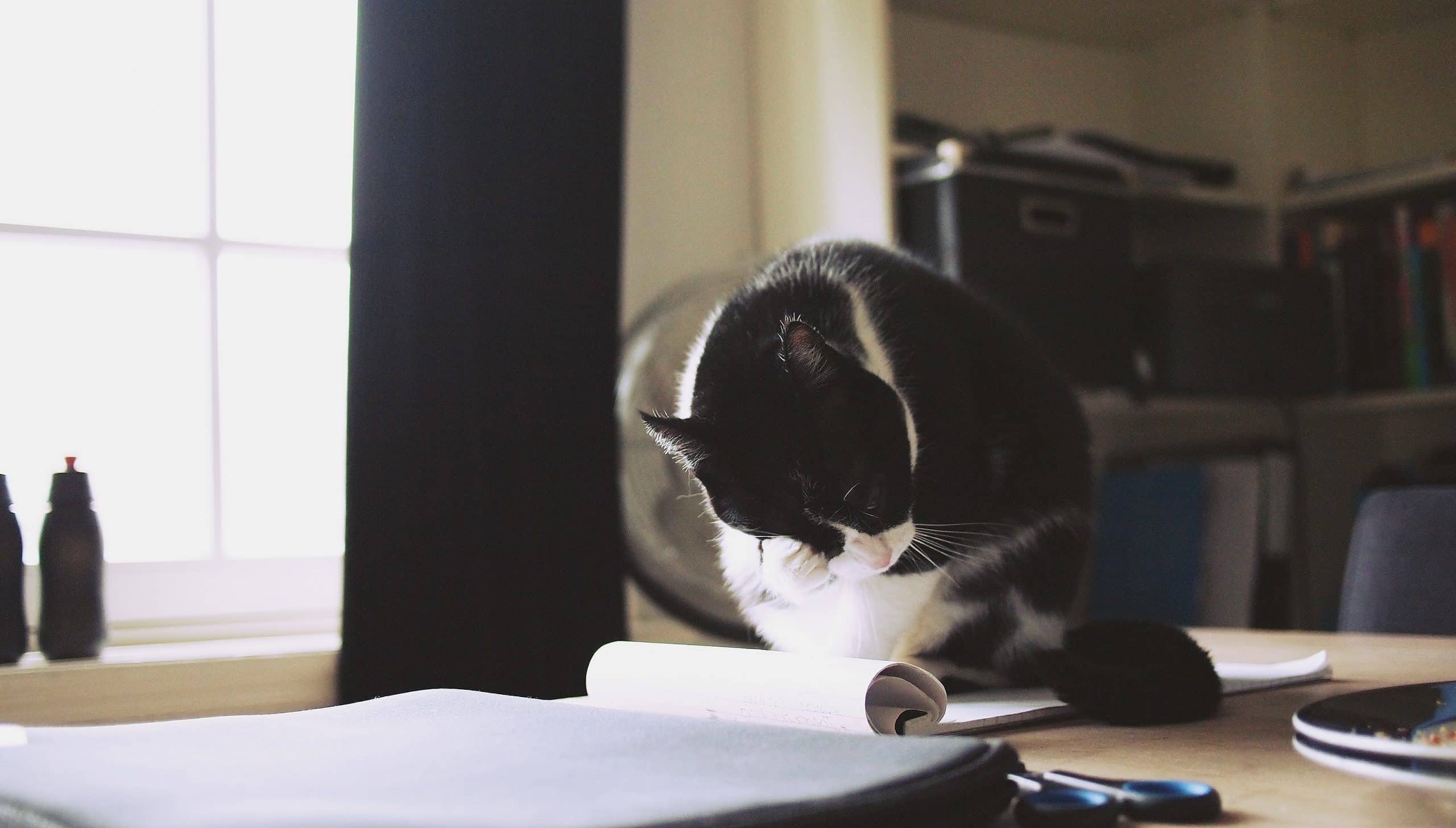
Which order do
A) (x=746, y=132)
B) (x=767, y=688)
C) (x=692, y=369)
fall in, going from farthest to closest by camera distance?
(x=746, y=132) < (x=692, y=369) < (x=767, y=688)

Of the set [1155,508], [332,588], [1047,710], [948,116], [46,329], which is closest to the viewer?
[1047,710]

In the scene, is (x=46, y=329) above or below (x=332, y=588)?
above

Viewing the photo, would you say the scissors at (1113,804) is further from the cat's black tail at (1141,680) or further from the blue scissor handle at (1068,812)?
the cat's black tail at (1141,680)

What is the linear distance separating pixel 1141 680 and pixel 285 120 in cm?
148

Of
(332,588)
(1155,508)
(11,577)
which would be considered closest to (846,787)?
(11,577)

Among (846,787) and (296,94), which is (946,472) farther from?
(296,94)

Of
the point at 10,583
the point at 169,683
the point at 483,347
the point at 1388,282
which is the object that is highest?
the point at 1388,282

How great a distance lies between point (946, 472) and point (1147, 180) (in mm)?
1631

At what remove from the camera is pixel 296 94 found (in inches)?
67.4

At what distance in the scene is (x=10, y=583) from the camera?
125 cm

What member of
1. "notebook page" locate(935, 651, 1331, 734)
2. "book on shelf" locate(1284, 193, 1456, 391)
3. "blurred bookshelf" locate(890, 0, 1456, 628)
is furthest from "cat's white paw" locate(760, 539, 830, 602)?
"book on shelf" locate(1284, 193, 1456, 391)

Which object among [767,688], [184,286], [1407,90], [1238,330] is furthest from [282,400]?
[1407,90]

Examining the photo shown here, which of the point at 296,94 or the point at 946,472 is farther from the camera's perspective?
the point at 296,94

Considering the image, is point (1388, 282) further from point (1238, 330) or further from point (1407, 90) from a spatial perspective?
point (1407, 90)
